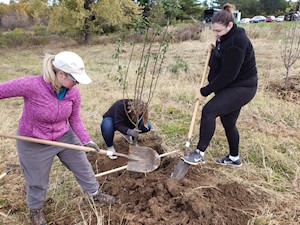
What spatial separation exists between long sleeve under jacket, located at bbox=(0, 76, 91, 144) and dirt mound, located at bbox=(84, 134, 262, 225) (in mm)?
891

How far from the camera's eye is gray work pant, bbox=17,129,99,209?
234 centimetres

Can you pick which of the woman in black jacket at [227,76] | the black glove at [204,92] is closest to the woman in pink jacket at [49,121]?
the woman in black jacket at [227,76]

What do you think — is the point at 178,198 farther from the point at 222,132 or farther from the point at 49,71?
the point at 222,132

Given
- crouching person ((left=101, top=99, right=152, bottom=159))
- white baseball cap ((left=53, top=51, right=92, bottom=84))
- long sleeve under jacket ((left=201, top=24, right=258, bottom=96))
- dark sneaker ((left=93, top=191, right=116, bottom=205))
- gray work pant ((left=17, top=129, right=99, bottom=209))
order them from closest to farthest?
white baseball cap ((left=53, top=51, right=92, bottom=84)), gray work pant ((left=17, top=129, right=99, bottom=209)), long sleeve under jacket ((left=201, top=24, right=258, bottom=96)), dark sneaker ((left=93, top=191, right=116, bottom=205)), crouching person ((left=101, top=99, right=152, bottom=159))

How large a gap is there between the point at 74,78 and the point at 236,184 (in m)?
1.85

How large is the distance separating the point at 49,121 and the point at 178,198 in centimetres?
132

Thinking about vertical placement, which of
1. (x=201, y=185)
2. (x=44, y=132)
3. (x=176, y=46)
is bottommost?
(x=176, y=46)

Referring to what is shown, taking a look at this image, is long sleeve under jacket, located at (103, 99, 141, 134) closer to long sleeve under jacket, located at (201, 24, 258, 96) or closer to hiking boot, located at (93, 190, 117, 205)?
hiking boot, located at (93, 190, 117, 205)

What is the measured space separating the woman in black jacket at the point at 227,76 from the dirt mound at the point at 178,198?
30 centimetres

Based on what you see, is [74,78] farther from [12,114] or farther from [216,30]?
[12,114]

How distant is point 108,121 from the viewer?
362 cm

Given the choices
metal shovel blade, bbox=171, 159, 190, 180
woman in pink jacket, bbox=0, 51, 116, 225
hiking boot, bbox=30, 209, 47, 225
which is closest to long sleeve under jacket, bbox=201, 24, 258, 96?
metal shovel blade, bbox=171, 159, 190, 180

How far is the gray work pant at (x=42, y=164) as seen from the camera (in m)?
2.34

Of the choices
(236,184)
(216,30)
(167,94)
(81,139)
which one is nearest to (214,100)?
(216,30)
